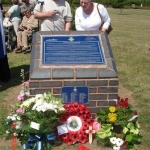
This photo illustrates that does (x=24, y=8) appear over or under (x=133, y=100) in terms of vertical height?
over

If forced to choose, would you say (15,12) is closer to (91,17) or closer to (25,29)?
(25,29)

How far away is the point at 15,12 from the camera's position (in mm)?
8961

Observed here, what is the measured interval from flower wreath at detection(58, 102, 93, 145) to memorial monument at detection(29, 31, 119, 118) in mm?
169

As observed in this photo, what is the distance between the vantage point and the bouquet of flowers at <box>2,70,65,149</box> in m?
3.20

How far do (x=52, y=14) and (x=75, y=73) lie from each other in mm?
1274

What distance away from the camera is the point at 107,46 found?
3924 mm

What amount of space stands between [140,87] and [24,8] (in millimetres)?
4971

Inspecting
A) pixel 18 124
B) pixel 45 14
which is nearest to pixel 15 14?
pixel 45 14

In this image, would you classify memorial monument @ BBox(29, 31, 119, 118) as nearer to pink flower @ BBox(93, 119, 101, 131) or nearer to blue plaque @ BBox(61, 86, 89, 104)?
blue plaque @ BBox(61, 86, 89, 104)

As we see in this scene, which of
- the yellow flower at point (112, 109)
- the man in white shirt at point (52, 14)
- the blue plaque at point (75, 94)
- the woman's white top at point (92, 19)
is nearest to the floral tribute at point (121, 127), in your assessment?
the yellow flower at point (112, 109)

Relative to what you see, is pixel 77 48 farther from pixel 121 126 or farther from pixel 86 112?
pixel 121 126

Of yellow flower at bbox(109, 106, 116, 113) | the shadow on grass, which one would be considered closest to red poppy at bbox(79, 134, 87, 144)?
yellow flower at bbox(109, 106, 116, 113)

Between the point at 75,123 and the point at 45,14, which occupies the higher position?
the point at 45,14

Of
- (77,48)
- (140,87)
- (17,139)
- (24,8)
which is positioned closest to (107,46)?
(77,48)
